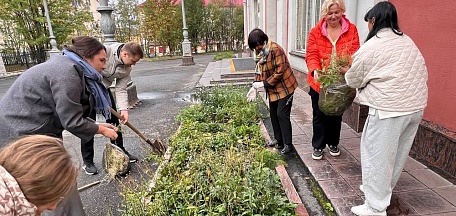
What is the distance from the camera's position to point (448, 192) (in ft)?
8.08

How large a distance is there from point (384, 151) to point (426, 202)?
0.81 m

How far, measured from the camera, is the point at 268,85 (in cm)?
342

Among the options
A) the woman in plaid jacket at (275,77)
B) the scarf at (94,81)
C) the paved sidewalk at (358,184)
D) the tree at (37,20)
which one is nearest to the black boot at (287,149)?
the woman in plaid jacket at (275,77)

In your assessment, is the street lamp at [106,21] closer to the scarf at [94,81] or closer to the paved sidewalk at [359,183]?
the scarf at [94,81]

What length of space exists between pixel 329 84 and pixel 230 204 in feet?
4.39

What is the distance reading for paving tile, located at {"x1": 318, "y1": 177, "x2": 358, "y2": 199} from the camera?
2568mm

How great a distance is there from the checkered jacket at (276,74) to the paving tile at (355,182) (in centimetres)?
116

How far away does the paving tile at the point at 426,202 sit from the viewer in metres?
2.26

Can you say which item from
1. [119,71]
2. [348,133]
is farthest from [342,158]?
[119,71]

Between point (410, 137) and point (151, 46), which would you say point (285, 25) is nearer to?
point (410, 137)

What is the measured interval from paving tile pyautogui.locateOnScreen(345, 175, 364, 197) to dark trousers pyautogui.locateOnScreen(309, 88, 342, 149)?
1.74 ft

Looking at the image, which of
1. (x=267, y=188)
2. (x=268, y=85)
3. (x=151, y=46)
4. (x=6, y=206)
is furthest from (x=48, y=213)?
(x=151, y=46)

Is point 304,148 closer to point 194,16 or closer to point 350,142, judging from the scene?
point 350,142

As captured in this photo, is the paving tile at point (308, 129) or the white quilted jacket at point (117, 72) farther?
the paving tile at point (308, 129)
